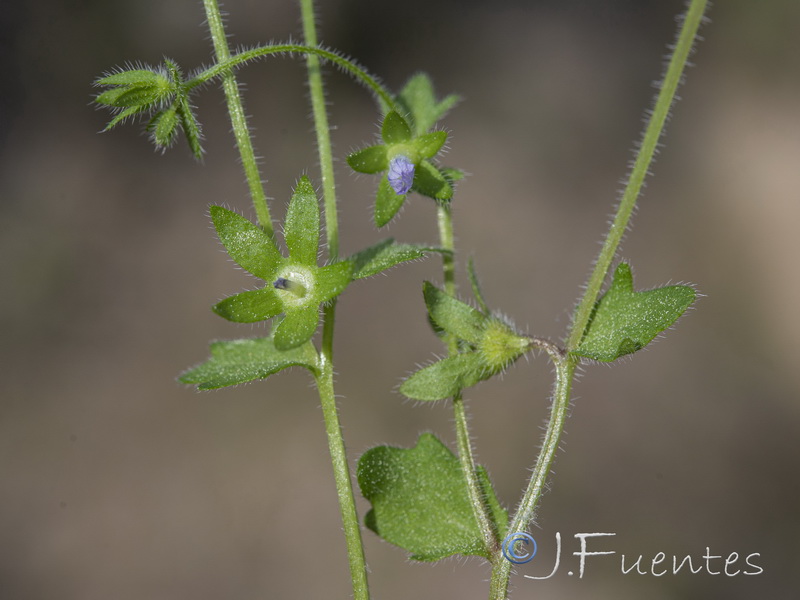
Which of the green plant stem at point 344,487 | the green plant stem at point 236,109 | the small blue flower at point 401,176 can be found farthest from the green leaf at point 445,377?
the green plant stem at point 236,109

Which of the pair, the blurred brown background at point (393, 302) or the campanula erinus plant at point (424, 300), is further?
the blurred brown background at point (393, 302)

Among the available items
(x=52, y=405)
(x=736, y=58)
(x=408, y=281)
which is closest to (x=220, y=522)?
(x=52, y=405)

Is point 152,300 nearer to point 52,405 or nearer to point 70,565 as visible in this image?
point 52,405

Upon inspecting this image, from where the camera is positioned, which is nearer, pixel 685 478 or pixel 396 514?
pixel 396 514

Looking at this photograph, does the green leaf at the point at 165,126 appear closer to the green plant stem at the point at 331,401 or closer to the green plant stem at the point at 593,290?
the green plant stem at the point at 331,401

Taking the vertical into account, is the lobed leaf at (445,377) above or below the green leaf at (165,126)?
below

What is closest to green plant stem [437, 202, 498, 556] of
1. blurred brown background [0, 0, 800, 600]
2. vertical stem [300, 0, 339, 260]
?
vertical stem [300, 0, 339, 260]
